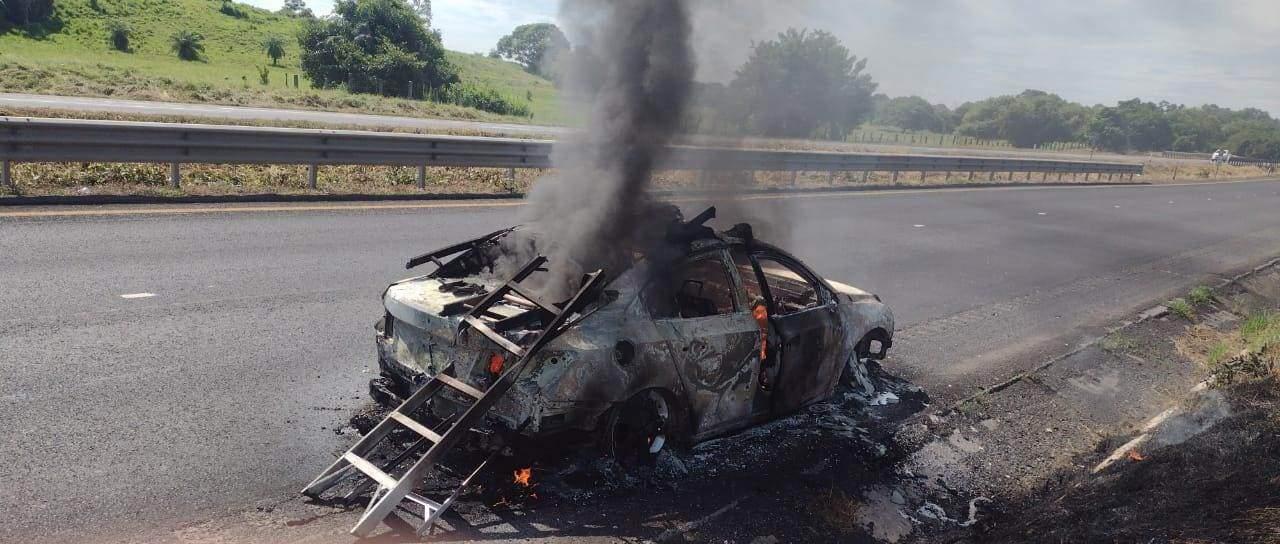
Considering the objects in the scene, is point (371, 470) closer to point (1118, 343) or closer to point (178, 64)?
point (1118, 343)

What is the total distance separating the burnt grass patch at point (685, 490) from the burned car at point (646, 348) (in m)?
0.18

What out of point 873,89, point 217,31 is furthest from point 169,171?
point 217,31

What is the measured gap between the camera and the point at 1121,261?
50.6 feet

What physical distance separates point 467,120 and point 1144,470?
29.7 m

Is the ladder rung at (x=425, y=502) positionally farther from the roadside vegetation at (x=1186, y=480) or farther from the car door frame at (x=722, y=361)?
the roadside vegetation at (x=1186, y=480)

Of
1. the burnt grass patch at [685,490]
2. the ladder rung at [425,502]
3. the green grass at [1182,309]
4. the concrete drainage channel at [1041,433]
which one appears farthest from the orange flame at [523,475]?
the green grass at [1182,309]

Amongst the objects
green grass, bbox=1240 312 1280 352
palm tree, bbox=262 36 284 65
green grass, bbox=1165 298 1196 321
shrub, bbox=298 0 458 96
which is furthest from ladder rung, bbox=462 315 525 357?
palm tree, bbox=262 36 284 65

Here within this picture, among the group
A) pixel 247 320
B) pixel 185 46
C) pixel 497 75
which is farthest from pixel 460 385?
pixel 497 75

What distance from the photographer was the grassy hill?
27.4 meters

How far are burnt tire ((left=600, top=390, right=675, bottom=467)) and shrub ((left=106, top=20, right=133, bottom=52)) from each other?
4474 centimetres

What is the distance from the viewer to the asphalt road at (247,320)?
15.0 feet

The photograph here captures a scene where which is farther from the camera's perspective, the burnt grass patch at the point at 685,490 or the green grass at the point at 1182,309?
the green grass at the point at 1182,309

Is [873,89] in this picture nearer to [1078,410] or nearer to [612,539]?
[1078,410]

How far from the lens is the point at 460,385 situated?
462 centimetres
